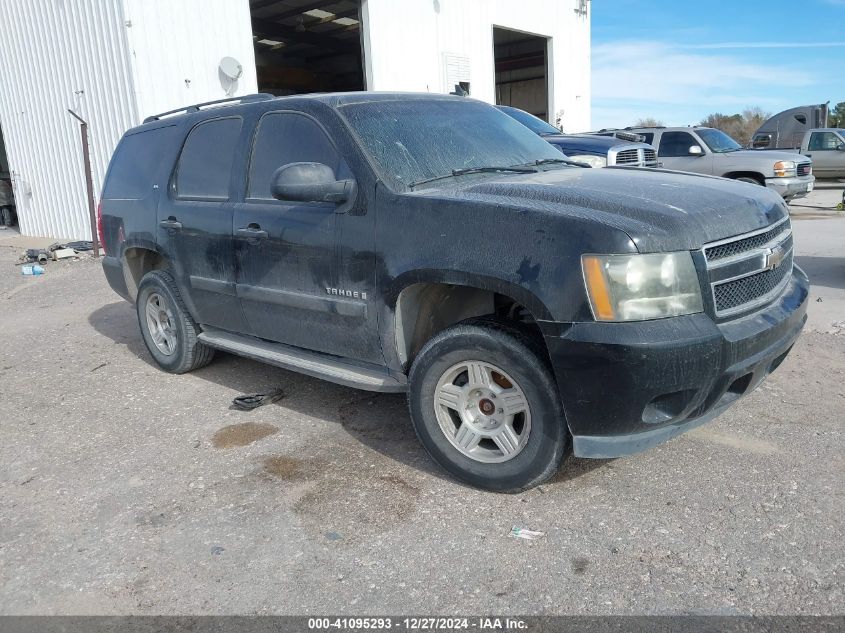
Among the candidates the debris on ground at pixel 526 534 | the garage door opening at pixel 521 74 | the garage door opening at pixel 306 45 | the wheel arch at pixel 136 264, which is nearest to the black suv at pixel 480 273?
the debris on ground at pixel 526 534

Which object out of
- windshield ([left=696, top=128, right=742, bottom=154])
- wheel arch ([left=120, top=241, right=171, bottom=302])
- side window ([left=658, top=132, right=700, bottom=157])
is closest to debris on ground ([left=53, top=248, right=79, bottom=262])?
wheel arch ([left=120, top=241, right=171, bottom=302])

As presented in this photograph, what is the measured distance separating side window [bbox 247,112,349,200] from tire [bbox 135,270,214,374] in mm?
1367

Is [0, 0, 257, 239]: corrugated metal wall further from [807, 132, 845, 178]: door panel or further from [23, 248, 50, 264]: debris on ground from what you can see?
[807, 132, 845, 178]: door panel

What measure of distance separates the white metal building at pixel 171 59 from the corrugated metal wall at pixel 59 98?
3 cm

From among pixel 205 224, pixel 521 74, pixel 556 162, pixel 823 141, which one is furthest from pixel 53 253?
pixel 521 74

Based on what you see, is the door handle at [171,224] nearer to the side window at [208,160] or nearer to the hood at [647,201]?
the side window at [208,160]

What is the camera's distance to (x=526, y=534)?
9.84 ft

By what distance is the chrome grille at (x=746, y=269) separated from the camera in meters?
2.94

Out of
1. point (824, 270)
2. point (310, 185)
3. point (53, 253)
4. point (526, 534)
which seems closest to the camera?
point (526, 534)

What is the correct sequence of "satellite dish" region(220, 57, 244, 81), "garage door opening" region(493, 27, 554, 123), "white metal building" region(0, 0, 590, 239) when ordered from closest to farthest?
"white metal building" region(0, 0, 590, 239) < "satellite dish" region(220, 57, 244, 81) < "garage door opening" region(493, 27, 554, 123)

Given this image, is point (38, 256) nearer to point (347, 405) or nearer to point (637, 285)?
point (347, 405)

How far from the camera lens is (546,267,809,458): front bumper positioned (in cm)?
276

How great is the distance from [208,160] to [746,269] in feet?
11.2

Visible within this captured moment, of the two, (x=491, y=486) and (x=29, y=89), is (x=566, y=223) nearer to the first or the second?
(x=491, y=486)
